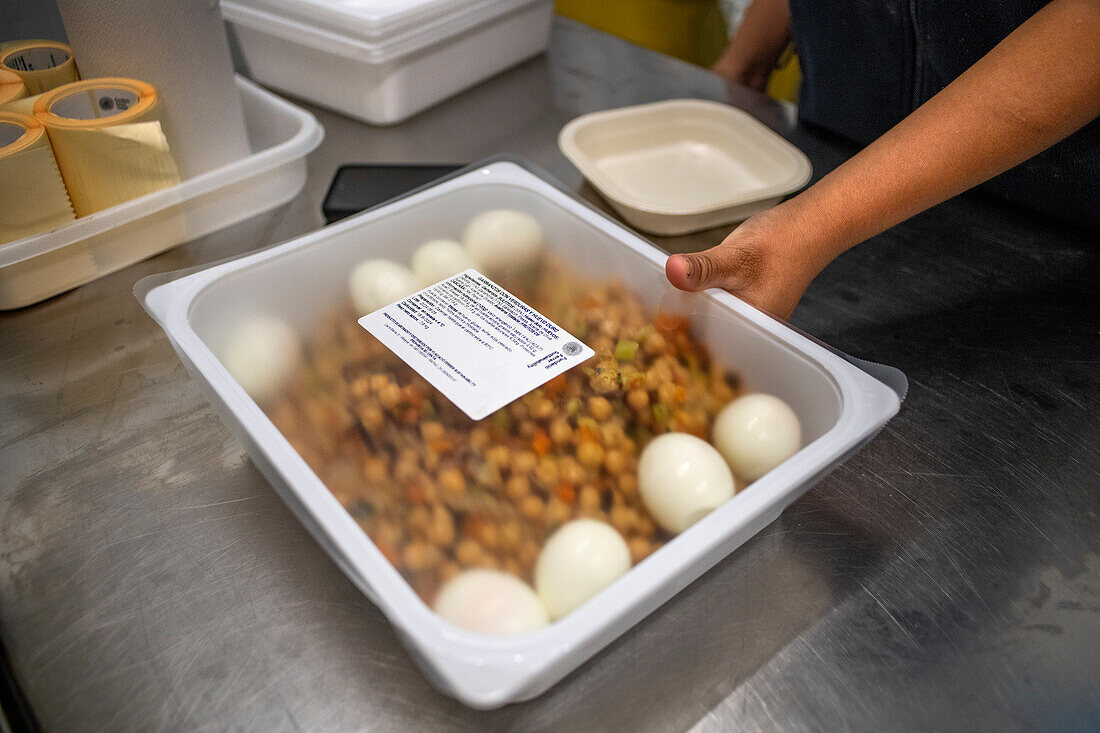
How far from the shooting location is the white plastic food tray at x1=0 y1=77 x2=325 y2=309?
29.7 inches

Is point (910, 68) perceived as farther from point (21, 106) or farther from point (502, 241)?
point (21, 106)

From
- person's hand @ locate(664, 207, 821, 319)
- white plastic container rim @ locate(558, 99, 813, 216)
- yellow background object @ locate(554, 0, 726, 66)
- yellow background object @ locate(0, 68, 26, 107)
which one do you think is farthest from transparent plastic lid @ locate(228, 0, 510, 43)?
yellow background object @ locate(554, 0, 726, 66)

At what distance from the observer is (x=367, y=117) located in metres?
1.13

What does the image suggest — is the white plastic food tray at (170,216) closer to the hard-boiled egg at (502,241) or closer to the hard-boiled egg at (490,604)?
the hard-boiled egg at (502,241)

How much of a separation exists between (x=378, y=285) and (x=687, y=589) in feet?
1.22

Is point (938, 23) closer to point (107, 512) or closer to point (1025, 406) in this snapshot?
point (1025, 406)

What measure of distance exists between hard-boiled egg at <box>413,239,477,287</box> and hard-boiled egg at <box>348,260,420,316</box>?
0.04 feet

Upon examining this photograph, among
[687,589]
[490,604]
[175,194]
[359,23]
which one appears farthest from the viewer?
[359,23]

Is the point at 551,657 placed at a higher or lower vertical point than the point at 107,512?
higher

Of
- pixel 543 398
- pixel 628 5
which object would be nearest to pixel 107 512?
pixel 543 398

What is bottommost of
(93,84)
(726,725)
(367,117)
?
(726,725)

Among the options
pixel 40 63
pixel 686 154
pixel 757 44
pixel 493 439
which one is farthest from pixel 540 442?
pixel 757 44

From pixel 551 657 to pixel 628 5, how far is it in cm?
190

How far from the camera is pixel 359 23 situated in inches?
37.7
